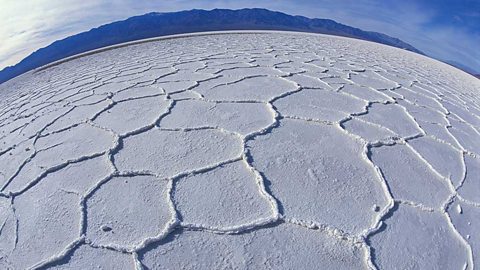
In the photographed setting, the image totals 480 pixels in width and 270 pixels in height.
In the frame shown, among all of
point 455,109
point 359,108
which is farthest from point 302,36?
point 359,108

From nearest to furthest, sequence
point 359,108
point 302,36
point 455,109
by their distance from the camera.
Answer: point 359,108
point 455,109
point 302,36

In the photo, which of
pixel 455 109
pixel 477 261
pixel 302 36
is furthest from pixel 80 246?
pixel 302 36

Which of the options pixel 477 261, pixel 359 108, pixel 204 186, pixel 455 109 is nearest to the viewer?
pixel 477 261

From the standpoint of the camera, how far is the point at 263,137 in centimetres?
152

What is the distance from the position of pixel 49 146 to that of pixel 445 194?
151cm

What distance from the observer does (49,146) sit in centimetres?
160

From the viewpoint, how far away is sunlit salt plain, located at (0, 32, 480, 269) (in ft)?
3.36

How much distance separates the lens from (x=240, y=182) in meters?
1.25

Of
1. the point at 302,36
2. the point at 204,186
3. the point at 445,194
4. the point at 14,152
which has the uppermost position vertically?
the point at 302,36

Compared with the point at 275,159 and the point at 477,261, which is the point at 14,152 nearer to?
the point at 275,159

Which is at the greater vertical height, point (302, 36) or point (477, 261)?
point (302, 36)

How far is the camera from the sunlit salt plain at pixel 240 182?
102 centimetres

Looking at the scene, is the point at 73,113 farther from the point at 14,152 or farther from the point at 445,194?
the point at 445,194

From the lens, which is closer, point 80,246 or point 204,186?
point 80,246
